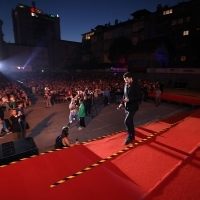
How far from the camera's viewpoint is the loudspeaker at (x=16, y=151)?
403cm

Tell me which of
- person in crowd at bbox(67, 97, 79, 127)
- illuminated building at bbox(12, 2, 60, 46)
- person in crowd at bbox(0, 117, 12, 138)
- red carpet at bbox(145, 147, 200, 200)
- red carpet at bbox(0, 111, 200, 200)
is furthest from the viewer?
illuminated building at bbox(12, 2, 60, 46)

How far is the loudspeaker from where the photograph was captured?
4029 mm

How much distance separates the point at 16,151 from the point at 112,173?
2.77 m

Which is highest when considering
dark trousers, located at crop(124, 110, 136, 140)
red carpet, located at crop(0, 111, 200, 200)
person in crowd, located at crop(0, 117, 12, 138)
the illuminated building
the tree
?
the illuminated building

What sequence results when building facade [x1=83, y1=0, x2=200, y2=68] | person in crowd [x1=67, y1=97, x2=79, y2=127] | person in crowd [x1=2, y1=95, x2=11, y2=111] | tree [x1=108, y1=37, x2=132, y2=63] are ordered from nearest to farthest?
person in crowd [x1=67, y1=97, x2=79, y2=127]
person in crowd [x1=2, y1=95, x2=11, y2=111]
building facade [x1=83, y1=0, x2=200, y2=68]
tree [x1=108, y1=37, x2=132, y2=63]

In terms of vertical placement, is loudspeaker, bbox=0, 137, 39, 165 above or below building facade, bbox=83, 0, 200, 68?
below

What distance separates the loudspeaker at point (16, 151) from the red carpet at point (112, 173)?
52cm

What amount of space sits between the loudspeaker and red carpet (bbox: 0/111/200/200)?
515mm

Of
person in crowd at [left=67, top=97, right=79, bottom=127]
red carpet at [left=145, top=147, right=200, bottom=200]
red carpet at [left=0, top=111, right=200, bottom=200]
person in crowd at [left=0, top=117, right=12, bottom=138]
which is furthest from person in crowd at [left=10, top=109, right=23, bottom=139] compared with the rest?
red carpet at [left=145, top=147, right=200, bottom=200]

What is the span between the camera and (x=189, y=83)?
2480cm

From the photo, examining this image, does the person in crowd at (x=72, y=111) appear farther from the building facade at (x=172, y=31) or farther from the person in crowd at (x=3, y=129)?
the building facade at (x=172, y=31)

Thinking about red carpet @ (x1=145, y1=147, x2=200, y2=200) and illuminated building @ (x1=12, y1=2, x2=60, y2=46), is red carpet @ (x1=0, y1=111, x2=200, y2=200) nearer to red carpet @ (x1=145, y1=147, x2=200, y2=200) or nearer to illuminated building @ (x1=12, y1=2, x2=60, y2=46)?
red carpet @ (x1=145, y1=147, x2=200, y2=200)

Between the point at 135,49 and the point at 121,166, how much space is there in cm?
3658

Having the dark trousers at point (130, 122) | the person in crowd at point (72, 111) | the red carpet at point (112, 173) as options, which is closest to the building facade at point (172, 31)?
the person in crowd at point (72, 111)
